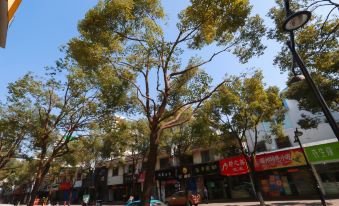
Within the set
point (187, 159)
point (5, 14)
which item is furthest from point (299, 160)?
point (5, 14)

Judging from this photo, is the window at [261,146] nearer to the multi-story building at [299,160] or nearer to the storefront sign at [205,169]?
the multi-story building at [299,160]

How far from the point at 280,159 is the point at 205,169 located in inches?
333

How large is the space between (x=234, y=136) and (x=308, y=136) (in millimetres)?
7204

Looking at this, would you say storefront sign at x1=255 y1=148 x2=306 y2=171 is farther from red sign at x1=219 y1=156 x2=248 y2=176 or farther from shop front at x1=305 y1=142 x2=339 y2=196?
red sign at x1=219 y1=156 x2=248 y2=176

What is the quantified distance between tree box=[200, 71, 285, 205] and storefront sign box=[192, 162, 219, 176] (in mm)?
6916

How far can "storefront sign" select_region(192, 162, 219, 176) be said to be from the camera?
26.5 m

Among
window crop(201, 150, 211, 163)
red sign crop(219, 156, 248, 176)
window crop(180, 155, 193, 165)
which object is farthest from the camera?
window crop(180, 155, 193, 165)

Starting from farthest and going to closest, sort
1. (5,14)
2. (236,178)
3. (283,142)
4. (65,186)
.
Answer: (65,186) → (236,178) → (283,142) → (5,14)

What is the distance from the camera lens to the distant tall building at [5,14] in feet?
11.0

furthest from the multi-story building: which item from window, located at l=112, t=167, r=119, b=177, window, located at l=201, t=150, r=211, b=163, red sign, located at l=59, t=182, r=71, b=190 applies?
red sign, located at l=59, t=182, r=71, b=190

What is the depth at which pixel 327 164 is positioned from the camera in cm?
2009

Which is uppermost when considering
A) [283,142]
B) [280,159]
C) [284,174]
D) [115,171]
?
[115,171]

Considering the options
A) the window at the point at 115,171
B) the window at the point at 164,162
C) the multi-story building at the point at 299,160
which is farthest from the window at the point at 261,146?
the window at the point at 115,171

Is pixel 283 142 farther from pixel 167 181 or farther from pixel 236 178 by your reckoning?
pixel 167 181
